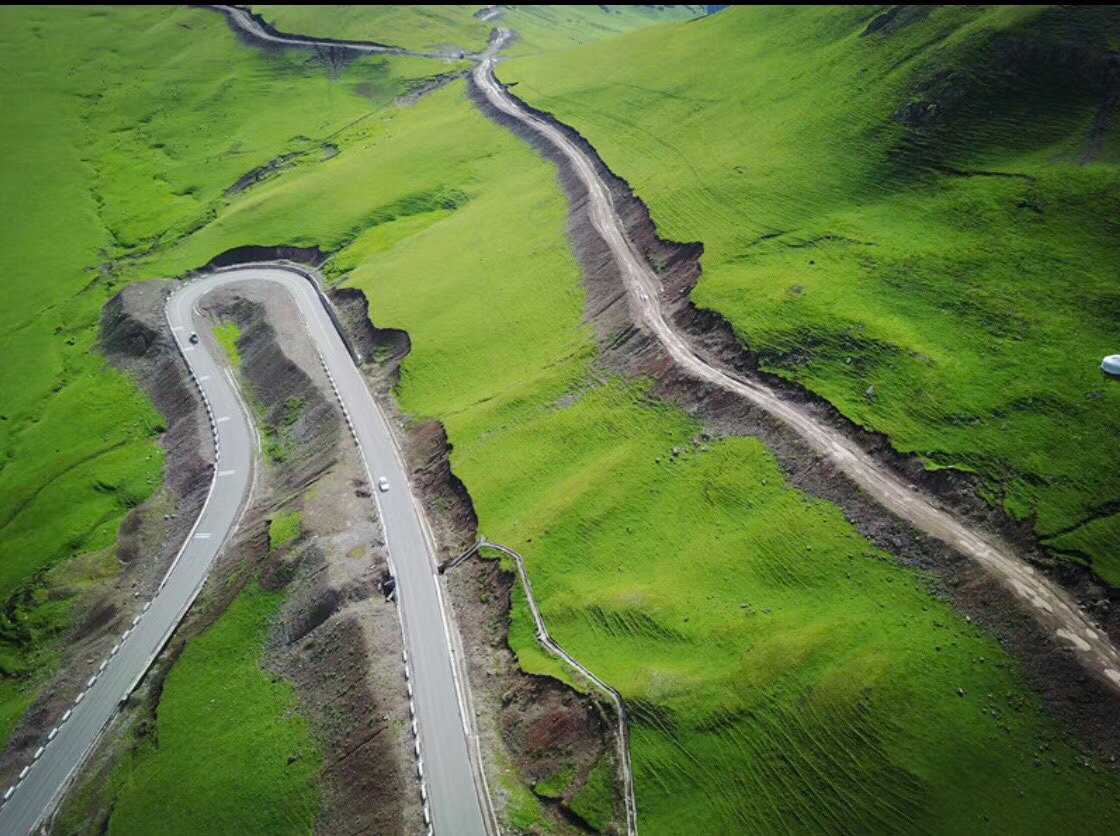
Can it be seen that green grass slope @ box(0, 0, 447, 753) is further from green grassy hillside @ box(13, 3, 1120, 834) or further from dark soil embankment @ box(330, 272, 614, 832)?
dark soil embankment @ box(330, 272, 614, 832)

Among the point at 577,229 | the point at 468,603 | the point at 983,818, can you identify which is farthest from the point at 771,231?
the point at 983,818

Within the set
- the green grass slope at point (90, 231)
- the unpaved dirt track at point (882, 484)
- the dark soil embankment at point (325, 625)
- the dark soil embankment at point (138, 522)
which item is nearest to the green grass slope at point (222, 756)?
the dark soil embankment at point (325, 625)

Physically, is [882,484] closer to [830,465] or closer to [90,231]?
[830,465]

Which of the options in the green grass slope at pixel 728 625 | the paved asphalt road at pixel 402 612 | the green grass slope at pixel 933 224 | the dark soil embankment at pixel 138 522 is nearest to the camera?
the green grass slope at pixel 728 625

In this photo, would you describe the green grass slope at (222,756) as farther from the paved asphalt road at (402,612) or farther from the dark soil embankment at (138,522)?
the dark soil embankment at (138,522)

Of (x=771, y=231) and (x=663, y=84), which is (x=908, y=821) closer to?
(x=771, y=231)

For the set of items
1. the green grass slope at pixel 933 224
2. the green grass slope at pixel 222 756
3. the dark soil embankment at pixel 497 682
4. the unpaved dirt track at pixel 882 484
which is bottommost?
the green grass slope at pixel 222 756
